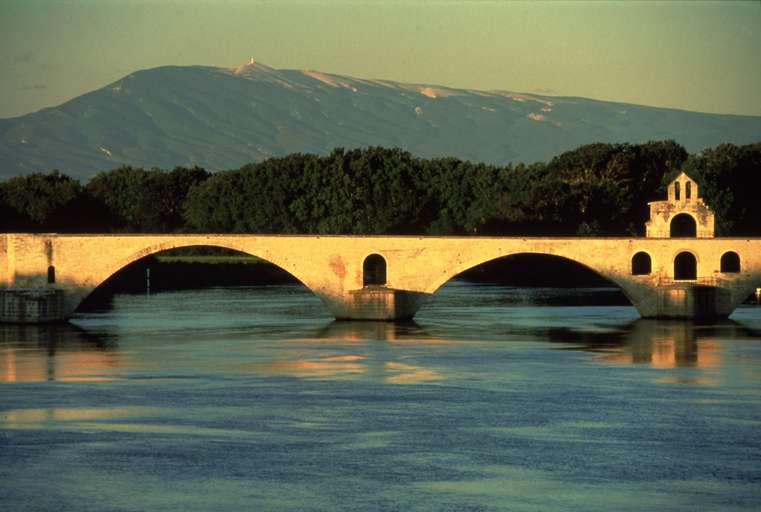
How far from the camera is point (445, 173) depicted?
128m

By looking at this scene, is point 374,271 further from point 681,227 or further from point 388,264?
point 388,264

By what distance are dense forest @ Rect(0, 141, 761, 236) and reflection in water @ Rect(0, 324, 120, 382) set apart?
155 ft

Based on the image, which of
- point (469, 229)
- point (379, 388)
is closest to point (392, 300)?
point (379, 388)

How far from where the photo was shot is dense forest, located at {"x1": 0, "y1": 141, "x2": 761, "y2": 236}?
4380 inches

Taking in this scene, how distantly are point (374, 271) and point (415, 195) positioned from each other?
27285 millimetres

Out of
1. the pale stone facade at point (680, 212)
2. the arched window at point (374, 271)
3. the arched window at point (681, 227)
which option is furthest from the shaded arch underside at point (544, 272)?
the pale stone facade at point (680, 212)

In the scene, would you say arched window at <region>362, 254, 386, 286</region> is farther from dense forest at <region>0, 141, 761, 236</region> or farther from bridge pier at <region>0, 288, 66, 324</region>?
bridge pier at <region>0, 288, 66, 324</region>

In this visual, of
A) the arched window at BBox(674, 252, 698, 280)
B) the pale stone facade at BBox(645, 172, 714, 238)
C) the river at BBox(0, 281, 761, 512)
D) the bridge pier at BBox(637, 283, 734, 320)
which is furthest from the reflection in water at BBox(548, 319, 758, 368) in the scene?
the arched window at BBox(674, 252, 698, 280)

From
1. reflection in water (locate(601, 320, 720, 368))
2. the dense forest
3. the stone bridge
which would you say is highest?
the dense forest

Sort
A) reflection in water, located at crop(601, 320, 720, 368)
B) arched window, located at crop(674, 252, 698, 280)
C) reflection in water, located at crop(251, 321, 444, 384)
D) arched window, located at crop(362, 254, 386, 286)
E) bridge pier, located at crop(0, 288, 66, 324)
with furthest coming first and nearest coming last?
1. arched window, located at crop(674, 252, 698, 280)
2. arched window, located at crop(362, 254, 386, 286)
3. bridge pier, located at crop(0, 288, 66, 324)
4. reflection in water, located at crop(601, 320, 720, 368)
5. reflection in water, located at crop(251, 321, 444, 384)

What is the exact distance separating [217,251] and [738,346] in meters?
72.2

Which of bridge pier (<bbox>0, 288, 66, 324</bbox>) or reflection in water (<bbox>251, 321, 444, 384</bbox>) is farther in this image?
bridge pier (<bbox>0, 288, 66, 324</bbox>)

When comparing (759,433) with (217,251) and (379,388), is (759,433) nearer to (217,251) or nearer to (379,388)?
(379,388)

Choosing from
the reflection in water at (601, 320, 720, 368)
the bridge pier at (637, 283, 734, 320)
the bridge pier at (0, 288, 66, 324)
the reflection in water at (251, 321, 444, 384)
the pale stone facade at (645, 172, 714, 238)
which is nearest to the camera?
the reflection in water at (251, 321, 444, 384)
